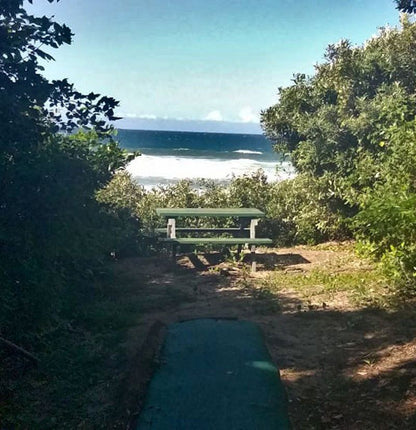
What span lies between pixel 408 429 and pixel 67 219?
3.40m

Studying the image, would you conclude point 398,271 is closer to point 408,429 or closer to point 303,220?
point 408,429

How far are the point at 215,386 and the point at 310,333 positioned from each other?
2151mm

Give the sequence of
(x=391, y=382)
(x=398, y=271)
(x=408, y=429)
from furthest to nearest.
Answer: (x=398, y=271) < (x=391, y=382) < (x=408, y=429)

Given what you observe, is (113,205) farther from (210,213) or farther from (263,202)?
(263,202)

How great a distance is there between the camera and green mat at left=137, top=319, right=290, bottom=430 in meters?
4.05

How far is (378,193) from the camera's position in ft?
29.6

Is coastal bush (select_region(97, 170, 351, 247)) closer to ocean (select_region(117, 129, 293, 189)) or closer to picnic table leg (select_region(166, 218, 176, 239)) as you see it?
ocean (select_region(117, 129, 293, 189))

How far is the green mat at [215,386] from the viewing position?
4051mm

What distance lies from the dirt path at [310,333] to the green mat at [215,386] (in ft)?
0.58

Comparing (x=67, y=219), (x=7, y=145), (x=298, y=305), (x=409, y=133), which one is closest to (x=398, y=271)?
(x=298, y=305)

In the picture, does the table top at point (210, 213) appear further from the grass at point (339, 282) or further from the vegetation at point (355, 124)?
the vegetation at point (355, 124)

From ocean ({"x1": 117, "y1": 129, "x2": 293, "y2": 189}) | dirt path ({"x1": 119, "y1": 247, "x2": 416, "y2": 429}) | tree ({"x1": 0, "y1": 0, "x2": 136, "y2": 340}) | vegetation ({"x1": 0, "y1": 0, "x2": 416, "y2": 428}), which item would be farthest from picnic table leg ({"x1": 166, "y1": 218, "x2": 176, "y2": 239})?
tree ({"x1": 0, "y1": 0, "x2": 136, "y2": 340})

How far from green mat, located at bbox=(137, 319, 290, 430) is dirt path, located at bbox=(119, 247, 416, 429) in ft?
0.58

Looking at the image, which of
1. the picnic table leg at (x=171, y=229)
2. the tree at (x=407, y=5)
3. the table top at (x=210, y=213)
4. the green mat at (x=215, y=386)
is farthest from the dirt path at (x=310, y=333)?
the tree at (x=407, y=5)
